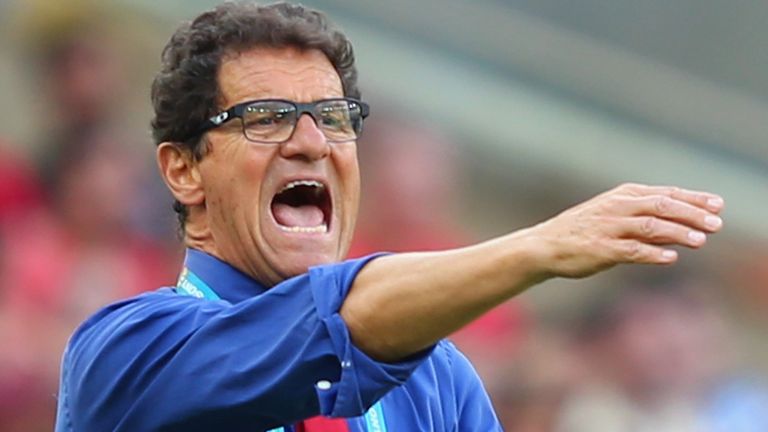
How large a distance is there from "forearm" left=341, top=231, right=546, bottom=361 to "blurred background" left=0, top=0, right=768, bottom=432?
3.34m

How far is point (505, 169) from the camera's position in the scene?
26.2ft

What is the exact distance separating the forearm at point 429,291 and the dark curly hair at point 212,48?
2.90 feet

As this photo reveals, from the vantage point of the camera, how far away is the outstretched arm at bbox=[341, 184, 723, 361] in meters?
2.47

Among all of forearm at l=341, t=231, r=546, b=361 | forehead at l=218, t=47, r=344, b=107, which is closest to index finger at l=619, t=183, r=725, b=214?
forearm at l=341, t=231, r=546, b=361

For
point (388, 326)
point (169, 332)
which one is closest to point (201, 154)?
point (169, 332)

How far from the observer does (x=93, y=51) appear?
679 cm

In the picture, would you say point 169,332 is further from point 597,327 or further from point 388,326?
point 597,327

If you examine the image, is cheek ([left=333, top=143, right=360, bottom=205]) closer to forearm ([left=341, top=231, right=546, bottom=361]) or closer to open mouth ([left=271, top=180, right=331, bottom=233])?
open mouth ([left=271, top=180, right=331, bottom=233])

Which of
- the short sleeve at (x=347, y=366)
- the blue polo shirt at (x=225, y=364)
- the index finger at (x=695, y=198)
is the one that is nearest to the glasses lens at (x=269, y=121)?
the blue polo shirt at (x=225, y=364)

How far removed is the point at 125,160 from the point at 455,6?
1867mm

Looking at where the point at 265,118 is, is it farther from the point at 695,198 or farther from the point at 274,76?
the point at 695,198

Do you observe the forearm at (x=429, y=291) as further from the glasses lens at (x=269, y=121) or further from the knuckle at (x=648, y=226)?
the glasses lens at (x=269, y=121)

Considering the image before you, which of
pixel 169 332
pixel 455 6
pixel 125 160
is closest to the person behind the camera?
pixel 169 332

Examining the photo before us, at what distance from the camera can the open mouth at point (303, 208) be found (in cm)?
359
